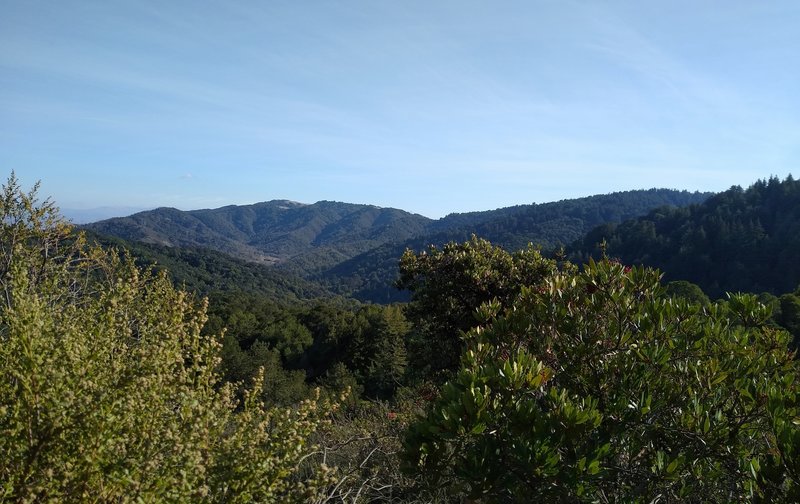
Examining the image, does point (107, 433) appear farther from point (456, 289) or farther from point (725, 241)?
point (725, 241)

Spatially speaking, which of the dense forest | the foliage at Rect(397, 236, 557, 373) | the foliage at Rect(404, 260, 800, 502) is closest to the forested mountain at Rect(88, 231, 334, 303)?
the foliage at Rect(397, 236, 557, 373)

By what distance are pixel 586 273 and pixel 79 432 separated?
319 centimetres

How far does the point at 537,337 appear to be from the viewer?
11.4 feet

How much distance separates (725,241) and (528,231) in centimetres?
8751

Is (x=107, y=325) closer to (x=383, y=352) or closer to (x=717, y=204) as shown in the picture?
(x=383, y=352)

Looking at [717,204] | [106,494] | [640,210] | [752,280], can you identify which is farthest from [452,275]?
[640,210]

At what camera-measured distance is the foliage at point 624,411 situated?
86.1 inches

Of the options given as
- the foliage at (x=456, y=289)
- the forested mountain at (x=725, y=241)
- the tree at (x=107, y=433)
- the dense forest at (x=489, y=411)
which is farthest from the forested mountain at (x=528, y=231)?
the tree at (x=107, y=433)

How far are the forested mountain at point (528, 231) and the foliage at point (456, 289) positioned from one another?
5063 inches

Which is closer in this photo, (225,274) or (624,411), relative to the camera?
(624,411)

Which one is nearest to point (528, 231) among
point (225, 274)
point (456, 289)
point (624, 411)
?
point (225, 274)

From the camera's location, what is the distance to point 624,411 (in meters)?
2.47

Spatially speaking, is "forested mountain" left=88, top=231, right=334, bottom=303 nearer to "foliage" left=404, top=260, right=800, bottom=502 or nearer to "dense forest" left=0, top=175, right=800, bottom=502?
"dense forest" left=0, top=175, right=800, bottom=502

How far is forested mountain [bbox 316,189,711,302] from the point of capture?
15038 centimetres
